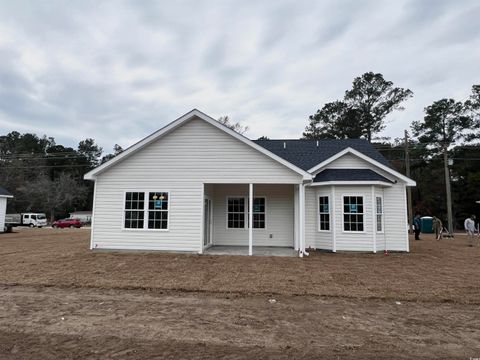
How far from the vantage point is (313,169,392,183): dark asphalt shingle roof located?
13.6 metres

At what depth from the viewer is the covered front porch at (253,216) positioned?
49.3 feet

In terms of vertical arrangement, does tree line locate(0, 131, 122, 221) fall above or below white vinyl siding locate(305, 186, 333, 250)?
above

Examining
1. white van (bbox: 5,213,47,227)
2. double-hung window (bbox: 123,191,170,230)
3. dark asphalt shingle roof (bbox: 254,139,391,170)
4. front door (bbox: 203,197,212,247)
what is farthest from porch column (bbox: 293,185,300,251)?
white van (bbox: 5,213,47,227)

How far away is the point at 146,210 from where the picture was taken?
13.0m

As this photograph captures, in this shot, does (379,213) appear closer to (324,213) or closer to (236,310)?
(324,213)

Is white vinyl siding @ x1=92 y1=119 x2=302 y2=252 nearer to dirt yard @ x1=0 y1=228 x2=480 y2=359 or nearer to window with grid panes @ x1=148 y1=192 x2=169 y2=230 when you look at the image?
window with grid panes @ x1=148 y1=192 x2=169 y2=230

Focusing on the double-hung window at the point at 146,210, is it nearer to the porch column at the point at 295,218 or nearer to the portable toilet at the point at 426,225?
the porch column at the point at 295,218

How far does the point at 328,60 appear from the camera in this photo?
674 inches

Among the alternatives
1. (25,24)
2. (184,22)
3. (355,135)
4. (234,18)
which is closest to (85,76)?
(25,24)

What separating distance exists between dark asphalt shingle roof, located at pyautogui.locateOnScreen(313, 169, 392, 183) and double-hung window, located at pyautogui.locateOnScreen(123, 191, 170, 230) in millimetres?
6518

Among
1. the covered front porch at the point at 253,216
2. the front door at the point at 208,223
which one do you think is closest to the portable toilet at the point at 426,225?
the covered front porch at the point at 253,216

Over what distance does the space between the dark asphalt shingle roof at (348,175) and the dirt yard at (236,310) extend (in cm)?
404

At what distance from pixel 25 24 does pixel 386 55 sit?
16.3 metres

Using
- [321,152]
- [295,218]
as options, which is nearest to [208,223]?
[295,218]
